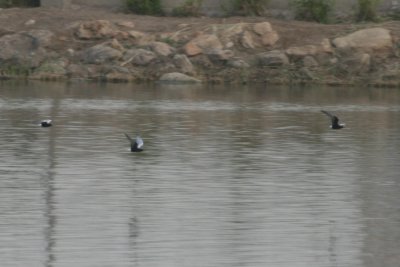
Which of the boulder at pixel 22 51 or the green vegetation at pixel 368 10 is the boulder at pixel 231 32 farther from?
the boulder at pixel 22 51

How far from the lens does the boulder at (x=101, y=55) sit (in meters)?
35.6

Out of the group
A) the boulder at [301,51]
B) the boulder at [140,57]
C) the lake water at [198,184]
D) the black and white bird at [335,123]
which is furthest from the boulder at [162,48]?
the black and white bird at [335,123]

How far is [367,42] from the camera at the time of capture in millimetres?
35656

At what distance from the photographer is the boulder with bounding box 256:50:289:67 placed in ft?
116

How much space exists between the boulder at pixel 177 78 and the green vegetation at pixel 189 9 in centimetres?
450

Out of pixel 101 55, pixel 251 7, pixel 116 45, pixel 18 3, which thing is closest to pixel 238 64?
pixel 116 45

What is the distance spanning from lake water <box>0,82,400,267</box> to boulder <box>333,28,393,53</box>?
579 centimetres

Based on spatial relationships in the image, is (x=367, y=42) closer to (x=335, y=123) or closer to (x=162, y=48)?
(x=162, y=48)

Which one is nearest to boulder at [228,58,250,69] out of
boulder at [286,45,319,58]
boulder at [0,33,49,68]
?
boulder at [286,45,319,58]

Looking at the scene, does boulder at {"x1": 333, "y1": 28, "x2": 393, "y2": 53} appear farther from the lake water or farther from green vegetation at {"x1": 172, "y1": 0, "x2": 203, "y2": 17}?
the lake water

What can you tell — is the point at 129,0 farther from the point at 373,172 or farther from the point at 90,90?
the point at 373,172

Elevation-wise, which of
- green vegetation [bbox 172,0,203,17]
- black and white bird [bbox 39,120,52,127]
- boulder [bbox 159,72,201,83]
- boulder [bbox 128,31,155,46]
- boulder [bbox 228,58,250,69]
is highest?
black and white bird [bbox 39,120,52,127]

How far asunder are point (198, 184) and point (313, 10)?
72.2 feet

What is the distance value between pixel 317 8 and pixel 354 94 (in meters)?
6.71
